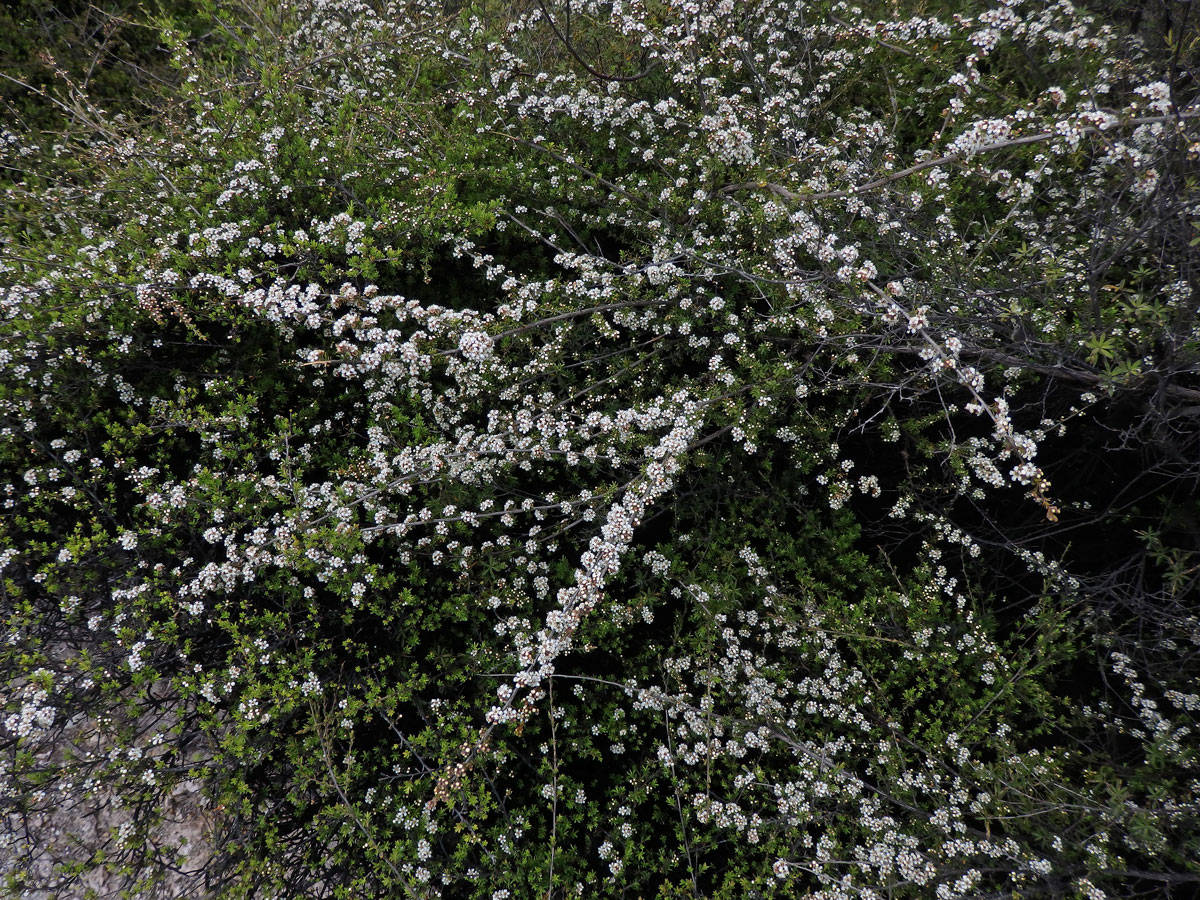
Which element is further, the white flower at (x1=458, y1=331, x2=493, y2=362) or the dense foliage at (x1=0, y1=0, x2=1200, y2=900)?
the dense foliage at (x1=0, y1=0, x2=1200, y2=900)

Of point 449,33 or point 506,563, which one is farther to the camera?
point 449,33

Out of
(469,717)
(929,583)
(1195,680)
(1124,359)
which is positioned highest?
(1124,359)

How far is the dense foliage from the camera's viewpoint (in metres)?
3.12

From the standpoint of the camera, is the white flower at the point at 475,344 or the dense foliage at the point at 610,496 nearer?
the white flower at the point at 475,344

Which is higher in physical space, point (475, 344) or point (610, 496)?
point (475, 344)

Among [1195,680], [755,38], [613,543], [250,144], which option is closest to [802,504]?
[613,543]

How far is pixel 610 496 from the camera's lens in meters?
3.28

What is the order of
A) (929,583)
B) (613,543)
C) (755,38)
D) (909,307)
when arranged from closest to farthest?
(613,543)
(909,307)
(929,583)
(755,38)

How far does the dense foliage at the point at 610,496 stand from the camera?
3125 mm

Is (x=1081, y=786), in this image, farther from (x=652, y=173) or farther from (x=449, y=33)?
(x=449, y=33)

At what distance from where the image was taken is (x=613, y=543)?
Answer: 289 centimetres

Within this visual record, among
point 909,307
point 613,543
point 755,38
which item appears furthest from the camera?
point 755,38

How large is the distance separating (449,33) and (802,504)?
493cm

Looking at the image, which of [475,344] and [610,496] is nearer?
[475,344]
